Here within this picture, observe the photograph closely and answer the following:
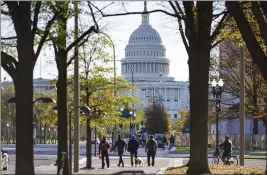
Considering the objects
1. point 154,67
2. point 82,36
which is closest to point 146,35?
point 154,67

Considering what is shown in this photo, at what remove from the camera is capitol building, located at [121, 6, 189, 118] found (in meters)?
155

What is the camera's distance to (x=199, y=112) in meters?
22.4

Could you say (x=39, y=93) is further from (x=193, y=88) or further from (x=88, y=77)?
(x=193, y=88)

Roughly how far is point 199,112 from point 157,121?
91715 mm

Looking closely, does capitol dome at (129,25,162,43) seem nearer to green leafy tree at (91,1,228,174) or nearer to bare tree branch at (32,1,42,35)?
green leafy tree at (91,1,228,174)

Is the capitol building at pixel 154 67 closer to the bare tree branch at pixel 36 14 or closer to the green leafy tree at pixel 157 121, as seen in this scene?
the green leafy tree at pixel 157 121

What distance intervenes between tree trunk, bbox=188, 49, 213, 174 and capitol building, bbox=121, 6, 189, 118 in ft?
417

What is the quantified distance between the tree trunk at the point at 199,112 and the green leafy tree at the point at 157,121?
88722mm

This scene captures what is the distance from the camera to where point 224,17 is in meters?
24.7

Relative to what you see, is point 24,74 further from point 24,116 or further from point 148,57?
point 148,57

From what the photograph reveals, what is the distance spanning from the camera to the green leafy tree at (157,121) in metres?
113

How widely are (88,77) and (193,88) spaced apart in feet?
47.6

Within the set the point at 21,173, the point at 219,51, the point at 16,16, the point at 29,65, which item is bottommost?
the point at 21,173

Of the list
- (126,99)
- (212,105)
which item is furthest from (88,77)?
(212,105)
